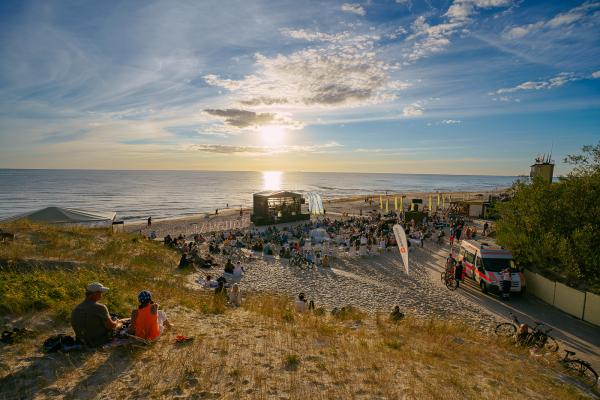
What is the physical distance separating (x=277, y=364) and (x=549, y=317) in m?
12.2

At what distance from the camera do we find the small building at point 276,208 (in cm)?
3475

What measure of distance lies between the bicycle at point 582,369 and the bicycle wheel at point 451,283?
719 cm

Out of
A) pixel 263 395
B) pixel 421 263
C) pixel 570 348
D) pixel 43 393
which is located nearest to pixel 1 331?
pixel 43 393

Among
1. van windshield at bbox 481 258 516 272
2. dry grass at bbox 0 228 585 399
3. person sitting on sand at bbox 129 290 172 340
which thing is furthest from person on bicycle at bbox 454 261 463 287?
person sitting on sand at bbox 129 290 172 340

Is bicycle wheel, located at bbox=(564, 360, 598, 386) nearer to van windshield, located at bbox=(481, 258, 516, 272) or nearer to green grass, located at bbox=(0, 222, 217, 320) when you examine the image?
van windshield, located at bbox=(481, 258, 516, 272)

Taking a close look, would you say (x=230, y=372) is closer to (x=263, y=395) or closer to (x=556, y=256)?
(x=263, y=395)

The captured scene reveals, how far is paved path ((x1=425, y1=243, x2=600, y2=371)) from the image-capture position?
10188 millimetres

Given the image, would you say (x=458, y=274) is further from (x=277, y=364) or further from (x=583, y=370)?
(x=277, y=364)

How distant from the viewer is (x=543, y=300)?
47.2 feet

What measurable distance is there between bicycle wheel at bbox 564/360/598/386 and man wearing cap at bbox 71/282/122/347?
10.7 metres

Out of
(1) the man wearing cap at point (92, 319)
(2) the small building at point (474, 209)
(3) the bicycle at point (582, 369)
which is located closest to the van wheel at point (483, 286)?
(3) the bicycle at point (582, 369)

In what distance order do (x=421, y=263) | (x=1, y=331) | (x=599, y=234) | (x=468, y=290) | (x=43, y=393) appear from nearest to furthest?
(x=43, y=393), (x=1, y=331), (x=599, y=234), (x=468, y=290), (x=421, y=263)

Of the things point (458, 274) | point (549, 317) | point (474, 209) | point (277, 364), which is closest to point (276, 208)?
point (458, 274)

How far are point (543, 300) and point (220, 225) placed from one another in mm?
31744
